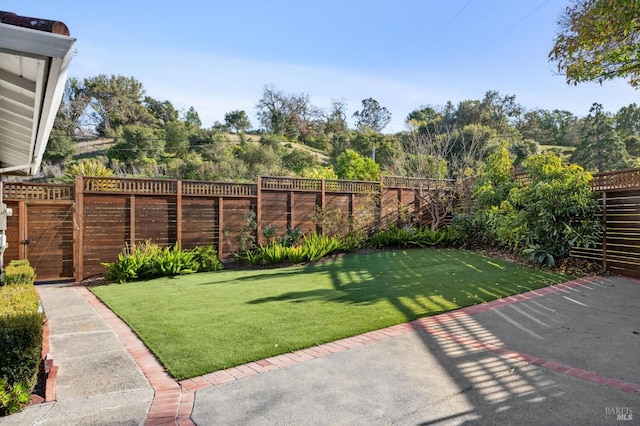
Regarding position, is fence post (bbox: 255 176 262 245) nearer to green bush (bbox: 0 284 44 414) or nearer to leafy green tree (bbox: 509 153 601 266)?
leafy green tree (bbox: 509 153 601 266)

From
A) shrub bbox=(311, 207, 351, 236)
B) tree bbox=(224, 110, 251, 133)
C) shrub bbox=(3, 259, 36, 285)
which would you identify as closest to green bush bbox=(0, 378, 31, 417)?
shrub bbox=(3, 259, 36, 285)

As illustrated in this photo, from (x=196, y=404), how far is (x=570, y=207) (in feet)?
26.2

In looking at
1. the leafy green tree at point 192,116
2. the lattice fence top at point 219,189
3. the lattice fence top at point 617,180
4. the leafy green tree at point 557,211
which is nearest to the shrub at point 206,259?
the lattice fence top at point 219,189

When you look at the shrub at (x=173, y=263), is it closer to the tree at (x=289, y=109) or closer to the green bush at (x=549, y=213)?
the green bush at (x=549, y=213)

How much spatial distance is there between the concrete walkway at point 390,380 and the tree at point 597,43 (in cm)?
373

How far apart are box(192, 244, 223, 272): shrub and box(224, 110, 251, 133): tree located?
33758 mm

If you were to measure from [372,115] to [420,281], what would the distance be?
4591 centimetres

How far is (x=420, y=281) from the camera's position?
264 inches

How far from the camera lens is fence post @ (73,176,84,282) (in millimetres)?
8125

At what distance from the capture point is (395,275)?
7.33 metres

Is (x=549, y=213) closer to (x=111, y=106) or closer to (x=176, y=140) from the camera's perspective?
(x=176, y=140)

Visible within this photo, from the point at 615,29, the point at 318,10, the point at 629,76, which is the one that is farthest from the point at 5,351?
the point at 318,10

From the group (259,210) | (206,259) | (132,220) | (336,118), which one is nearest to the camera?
(132,220)

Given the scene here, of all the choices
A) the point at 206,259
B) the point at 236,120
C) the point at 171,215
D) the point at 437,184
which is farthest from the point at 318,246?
the point at 236,120
